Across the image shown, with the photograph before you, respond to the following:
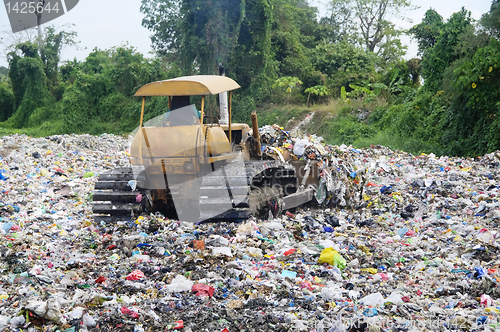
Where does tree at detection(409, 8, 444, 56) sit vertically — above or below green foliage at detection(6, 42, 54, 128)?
above

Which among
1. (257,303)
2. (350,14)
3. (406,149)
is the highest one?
(350,14)

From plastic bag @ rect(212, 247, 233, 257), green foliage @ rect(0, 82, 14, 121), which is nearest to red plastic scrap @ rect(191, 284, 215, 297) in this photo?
plastic bag @ rect(212, 247, 233, 257)

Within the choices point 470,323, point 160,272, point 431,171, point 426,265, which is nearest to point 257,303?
point 160,272

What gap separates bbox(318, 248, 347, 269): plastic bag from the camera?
14.6 ft

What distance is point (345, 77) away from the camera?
22578 millimetres

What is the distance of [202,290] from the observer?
377 centimetres

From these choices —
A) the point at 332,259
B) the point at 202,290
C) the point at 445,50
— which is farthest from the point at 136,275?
the point at 445,50

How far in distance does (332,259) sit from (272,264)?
23.4 inches

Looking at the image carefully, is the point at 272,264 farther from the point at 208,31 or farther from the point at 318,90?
the point at 318,90

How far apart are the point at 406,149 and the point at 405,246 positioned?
35.3 ft

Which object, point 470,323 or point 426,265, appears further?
point 426,265

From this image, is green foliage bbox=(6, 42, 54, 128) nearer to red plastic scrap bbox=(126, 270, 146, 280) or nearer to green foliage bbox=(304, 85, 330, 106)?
green foliage bbox=(304, 85, 330, 106)

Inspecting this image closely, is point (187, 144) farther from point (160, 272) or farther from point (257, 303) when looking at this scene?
point (257, 303)

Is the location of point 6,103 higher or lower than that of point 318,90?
lower
